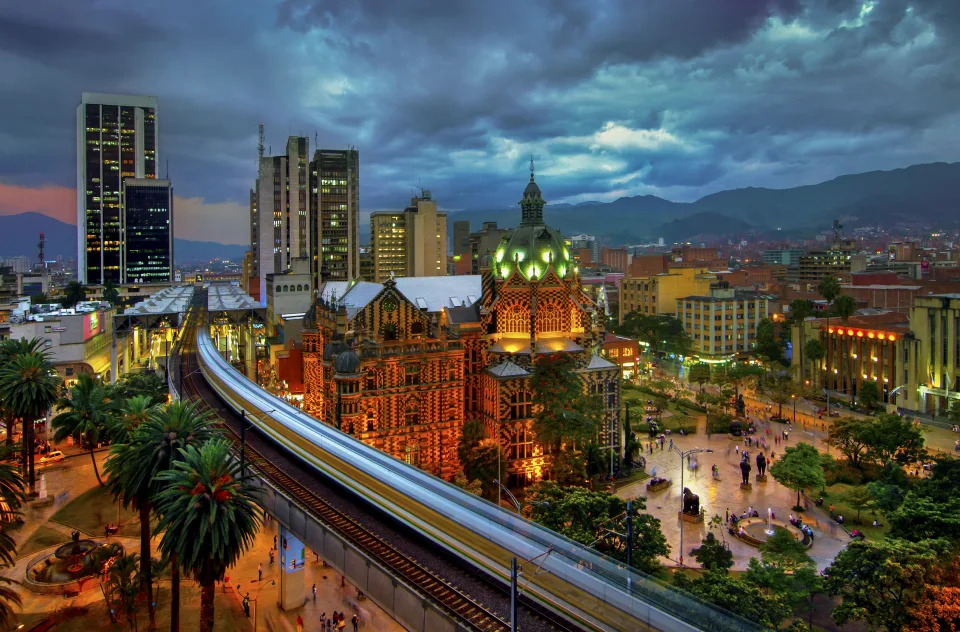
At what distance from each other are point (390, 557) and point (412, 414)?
4569 cm

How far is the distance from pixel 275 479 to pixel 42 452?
50660mm

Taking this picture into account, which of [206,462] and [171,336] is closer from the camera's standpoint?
[206,462]

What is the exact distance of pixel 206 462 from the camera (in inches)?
1507

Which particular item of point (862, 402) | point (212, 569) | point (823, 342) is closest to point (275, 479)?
point (212, 569)

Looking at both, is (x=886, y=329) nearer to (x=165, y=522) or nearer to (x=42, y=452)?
(x=165, y=522)

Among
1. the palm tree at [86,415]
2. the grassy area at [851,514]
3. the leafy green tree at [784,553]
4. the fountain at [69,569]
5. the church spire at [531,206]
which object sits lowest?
the grassy area at [851,514]

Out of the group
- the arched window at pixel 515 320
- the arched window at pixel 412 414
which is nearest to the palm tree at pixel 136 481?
the arched window at pixel 412 414

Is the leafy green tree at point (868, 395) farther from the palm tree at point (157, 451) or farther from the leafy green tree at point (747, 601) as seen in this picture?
the palm tree at point (157, 451)

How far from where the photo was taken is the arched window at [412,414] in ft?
269

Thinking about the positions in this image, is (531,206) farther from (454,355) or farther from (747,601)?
(747,601)

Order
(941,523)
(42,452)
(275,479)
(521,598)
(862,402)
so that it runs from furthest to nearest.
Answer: (862,402)
(42,452)
(275,479)
(941,523)
(521,598)

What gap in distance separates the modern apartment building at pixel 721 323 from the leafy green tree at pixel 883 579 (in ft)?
412

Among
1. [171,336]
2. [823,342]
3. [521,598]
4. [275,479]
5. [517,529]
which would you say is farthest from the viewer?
[171,336]

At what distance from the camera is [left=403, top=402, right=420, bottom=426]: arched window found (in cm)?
8206
